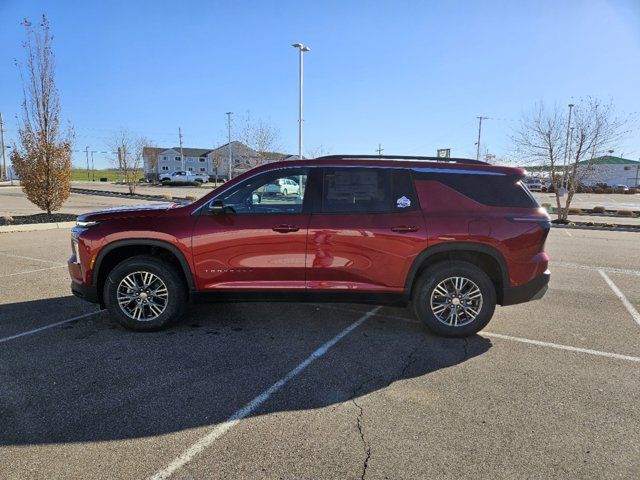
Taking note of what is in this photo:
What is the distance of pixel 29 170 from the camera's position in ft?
46.6

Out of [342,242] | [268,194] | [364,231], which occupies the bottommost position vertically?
[342,242]

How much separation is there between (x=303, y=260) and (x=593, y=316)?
3894 mm

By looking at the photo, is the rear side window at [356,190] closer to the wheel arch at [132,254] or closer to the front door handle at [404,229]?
the front door handle at [404,229]

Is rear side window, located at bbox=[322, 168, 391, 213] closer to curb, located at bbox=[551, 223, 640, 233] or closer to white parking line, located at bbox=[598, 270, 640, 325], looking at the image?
white parking line, located at bbox=[598, 270, 640, 325]

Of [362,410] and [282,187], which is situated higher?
[282,187]

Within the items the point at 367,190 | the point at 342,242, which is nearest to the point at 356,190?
the point at 367,190

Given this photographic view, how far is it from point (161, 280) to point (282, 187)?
1643mm

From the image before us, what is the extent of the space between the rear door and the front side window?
0.25 metres

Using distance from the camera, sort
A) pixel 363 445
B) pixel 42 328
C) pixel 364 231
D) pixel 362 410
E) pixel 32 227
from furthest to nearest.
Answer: pixel 32 227 < pixel 42 328 < pixel 364 231 < pixel 362 410 < pixel 363 445

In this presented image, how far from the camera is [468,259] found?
4.71 meters

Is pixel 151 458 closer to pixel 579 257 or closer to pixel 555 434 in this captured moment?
pixel 555 434

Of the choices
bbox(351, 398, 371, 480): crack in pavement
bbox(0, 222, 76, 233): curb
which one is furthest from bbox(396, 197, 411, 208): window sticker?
bbox(0, 222, 76, 233): curb

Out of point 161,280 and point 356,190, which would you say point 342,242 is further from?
point 161,280

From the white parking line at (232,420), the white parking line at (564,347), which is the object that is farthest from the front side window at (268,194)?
the white parking line at (564,347)
